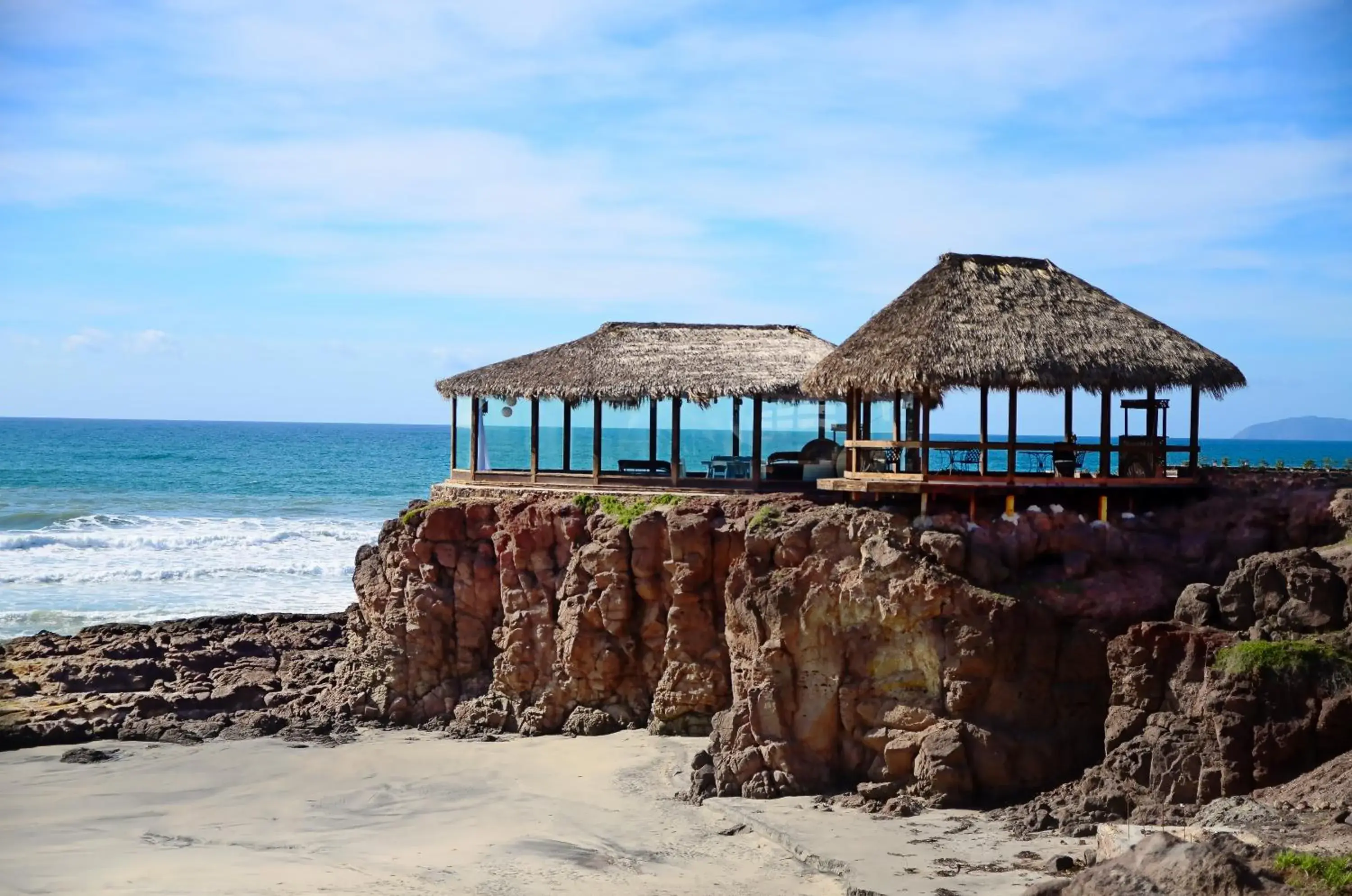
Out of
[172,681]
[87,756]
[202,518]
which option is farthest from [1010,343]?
[202,518]

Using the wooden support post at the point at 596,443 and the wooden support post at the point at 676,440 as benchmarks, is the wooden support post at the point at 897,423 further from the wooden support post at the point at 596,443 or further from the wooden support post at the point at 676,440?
the wooden support post at the point at 596,443

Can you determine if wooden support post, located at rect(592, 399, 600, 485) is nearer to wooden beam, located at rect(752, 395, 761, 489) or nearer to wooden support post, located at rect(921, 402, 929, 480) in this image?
wooden beam, located at rect(752, 395, 761, 489)

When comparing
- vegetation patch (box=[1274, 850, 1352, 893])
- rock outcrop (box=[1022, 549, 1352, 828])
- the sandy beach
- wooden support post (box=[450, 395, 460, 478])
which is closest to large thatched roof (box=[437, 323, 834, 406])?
wooden support post (box=[450, 395, 460, 478])

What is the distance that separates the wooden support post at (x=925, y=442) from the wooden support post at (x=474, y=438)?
369 inches

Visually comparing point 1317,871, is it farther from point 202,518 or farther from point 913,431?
point 202,518

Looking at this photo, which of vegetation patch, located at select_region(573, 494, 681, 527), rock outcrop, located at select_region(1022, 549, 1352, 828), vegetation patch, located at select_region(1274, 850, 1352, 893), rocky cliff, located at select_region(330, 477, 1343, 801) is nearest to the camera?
vegetation patch, located at select_region(1274, 850, 1352, 893)

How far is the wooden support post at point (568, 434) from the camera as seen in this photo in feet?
90.2

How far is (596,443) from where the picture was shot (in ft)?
85.5

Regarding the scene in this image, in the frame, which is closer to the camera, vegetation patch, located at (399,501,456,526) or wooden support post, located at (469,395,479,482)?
vegetation patch, located at (399,501,456,526)

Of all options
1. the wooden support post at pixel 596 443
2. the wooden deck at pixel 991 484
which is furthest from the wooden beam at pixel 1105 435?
the wooden support post at pixel 596 443

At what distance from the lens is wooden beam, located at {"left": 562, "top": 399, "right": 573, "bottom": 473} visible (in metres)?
27.5

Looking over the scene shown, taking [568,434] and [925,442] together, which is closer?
[925,442]

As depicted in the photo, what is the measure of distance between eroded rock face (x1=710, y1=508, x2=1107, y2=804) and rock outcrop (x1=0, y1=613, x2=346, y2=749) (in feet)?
27.5

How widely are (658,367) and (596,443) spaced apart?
5.52ft
